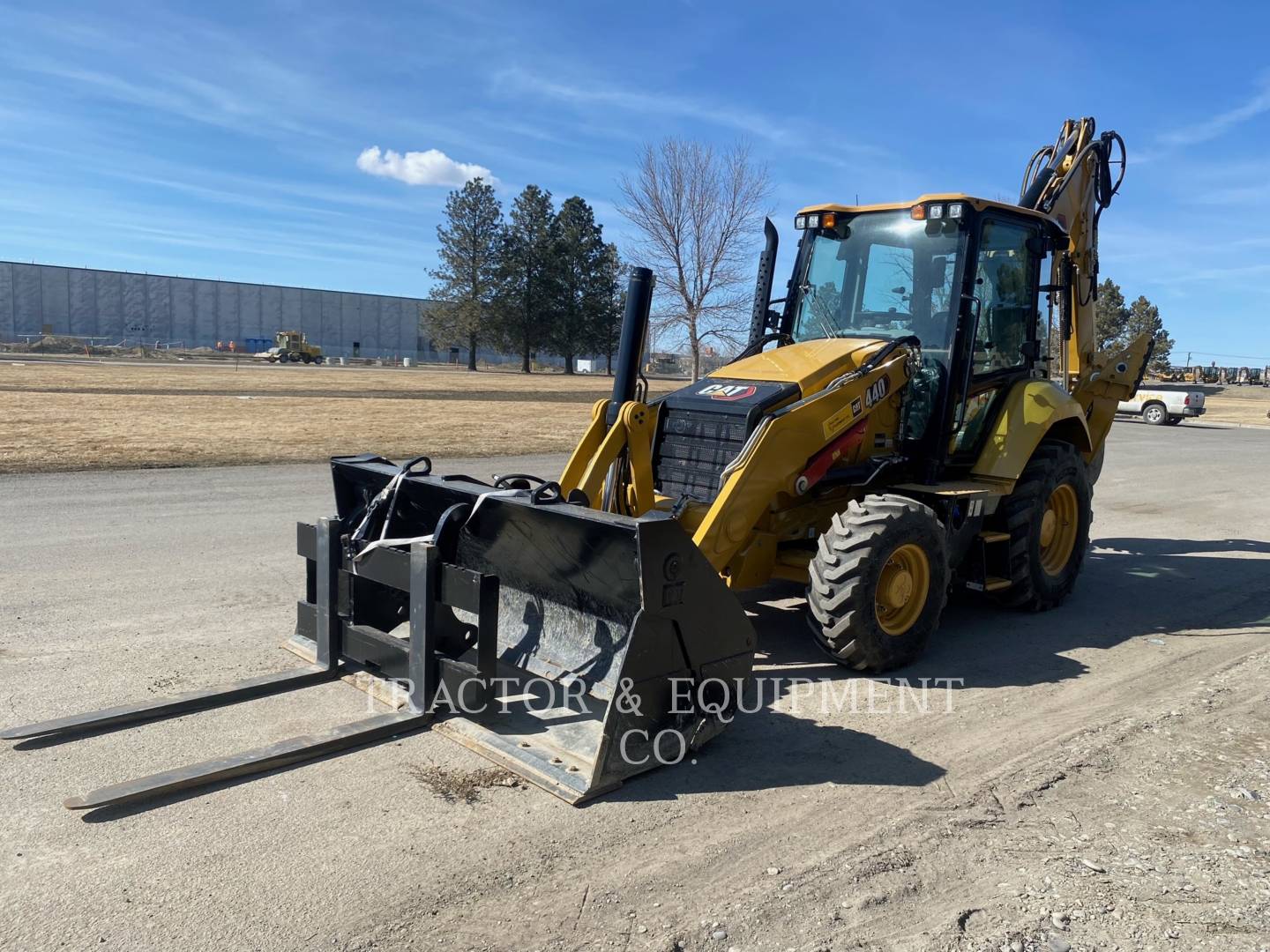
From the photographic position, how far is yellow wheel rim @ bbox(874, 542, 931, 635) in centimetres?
550

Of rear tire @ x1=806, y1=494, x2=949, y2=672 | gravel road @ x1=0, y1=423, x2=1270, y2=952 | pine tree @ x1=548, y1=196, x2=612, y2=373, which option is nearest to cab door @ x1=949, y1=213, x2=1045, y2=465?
rear tire @ x1=806, y1=494, x2=949, y2=672

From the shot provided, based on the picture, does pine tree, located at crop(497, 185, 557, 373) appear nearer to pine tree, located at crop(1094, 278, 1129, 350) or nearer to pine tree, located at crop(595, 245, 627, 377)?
pine tree, located at crop(595, 245, 627, 377)

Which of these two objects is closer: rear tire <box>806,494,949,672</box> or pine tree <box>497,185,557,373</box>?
rear tire <box>806,494,949,672</box>

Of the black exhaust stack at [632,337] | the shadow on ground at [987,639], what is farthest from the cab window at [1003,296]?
the black exhaust stack at [632,337]

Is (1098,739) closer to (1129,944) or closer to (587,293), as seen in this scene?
(1129,944)

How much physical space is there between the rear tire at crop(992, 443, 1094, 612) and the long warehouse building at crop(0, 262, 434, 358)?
80.7 metres

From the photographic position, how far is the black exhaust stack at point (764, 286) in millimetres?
7090

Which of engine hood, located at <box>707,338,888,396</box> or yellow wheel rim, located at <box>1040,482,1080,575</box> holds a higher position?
engine hood, located at <box>707,338,888,396</box>

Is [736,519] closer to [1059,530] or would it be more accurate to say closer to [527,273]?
[1059,530]

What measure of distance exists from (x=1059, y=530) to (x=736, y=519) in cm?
346

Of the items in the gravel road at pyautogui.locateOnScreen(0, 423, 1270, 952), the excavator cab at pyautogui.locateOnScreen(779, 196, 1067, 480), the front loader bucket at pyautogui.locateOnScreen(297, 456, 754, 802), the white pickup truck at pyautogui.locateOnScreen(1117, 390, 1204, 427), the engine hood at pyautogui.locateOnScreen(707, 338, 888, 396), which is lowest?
the gravel road at pyautogui.locateOnScreen(0, 423, 1270, 952)

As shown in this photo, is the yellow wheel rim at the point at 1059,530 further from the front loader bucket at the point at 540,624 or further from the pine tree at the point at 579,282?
the pine tree at the point at 579,282

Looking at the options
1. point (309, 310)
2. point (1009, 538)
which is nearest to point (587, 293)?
point (309, 310)

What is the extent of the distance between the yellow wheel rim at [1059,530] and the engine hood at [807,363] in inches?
81.3
